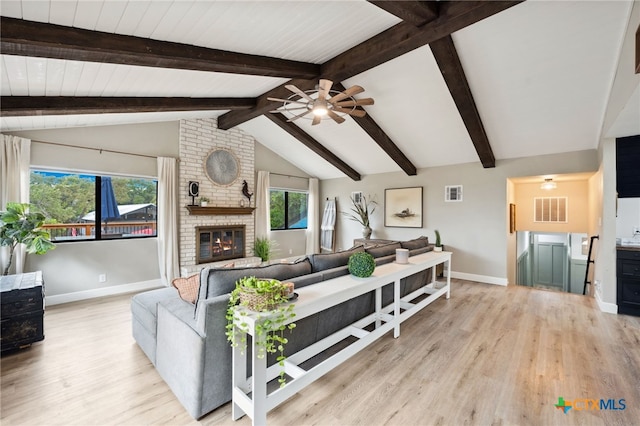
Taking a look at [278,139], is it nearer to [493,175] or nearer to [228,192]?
[228,192]

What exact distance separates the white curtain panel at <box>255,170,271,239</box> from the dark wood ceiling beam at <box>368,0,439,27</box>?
476cm

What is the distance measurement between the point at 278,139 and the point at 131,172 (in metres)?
3.06

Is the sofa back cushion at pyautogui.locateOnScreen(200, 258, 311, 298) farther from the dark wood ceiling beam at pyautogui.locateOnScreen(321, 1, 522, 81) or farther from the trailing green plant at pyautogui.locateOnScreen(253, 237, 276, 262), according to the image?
the trailing green plant at pyautogui.locateOnScreen(253, 237, 276, 262)

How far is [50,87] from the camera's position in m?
2.86

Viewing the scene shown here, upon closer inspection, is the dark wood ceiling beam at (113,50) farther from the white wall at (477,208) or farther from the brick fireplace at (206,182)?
the white wall at (477,208)

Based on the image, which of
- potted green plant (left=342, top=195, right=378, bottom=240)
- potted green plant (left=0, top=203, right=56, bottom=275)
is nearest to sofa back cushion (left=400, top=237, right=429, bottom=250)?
potted green plant (left=342, top=195, right=378, bottom=240)

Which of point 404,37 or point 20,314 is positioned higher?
point 404,37

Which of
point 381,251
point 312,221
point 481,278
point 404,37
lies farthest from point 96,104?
point 481,278

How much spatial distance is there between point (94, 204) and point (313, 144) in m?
4.17

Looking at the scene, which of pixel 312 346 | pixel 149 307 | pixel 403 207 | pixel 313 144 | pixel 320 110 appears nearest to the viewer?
pixel 312 346

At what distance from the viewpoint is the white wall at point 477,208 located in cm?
494

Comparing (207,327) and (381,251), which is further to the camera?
(381,251)

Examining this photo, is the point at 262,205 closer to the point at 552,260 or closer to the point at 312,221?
the point at 312,221

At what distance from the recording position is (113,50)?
2227 millimetres
